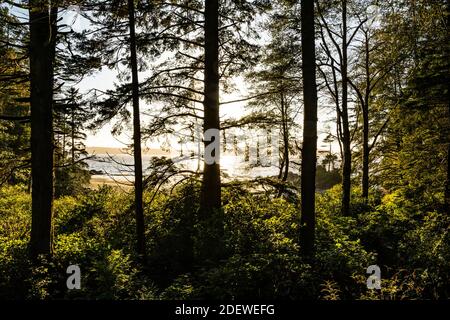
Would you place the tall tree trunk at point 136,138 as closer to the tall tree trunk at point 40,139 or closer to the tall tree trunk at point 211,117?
the tall tree trunk at point 211,117

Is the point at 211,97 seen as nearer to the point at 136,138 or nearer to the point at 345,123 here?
the point at 136,138

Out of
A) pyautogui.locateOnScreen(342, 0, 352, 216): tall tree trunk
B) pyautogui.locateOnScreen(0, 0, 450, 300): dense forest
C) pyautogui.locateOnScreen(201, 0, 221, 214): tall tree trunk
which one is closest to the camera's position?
pyautogui.locateOnScreen(0, 0, 450, 300): dense forest

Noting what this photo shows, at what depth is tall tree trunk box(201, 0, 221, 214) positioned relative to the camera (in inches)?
357

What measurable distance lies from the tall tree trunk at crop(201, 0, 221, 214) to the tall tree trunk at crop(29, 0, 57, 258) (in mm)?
4082

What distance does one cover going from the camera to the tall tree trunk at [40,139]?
24.7ft

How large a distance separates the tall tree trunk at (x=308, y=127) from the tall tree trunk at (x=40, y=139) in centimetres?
617

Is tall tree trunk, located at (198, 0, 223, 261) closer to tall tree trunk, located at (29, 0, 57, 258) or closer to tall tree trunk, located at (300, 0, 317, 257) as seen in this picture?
tall tree trunk, located at (300, 0, 317, 257)

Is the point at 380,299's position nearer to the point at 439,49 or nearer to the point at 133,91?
the point at 439,49

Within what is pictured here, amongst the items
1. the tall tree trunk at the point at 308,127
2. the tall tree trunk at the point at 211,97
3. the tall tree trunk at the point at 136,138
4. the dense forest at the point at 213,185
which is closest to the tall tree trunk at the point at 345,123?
the dense forest at the point at 213,185

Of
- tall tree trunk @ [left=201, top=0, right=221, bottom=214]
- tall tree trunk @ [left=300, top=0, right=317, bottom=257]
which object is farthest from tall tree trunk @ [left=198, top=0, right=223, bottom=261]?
tall tree trunk @ [left=300, top=0, right=317, bottom=257]
